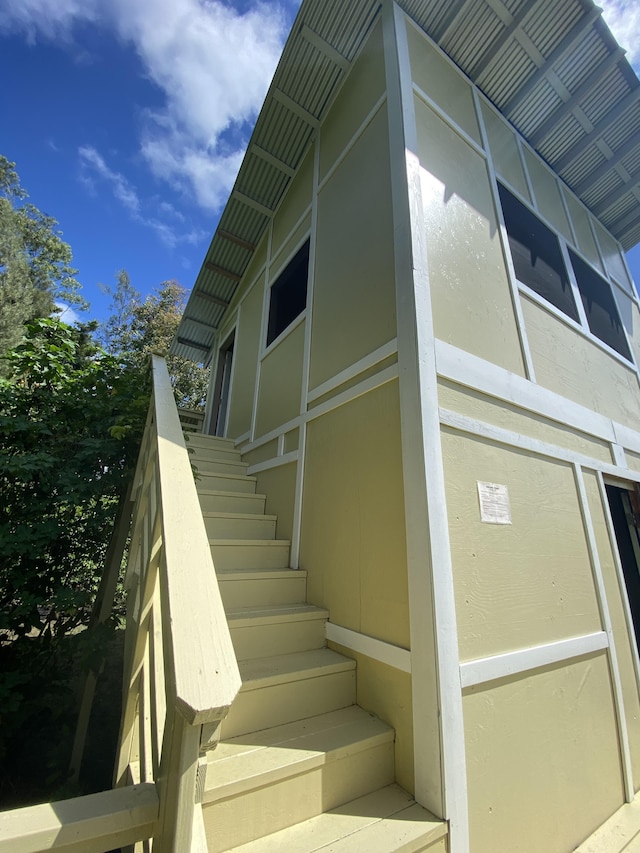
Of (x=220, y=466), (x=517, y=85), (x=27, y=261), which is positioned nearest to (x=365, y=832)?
(x=220, y=466)

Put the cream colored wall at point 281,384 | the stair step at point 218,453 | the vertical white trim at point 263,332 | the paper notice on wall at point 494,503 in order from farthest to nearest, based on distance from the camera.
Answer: the vertical white trim at point 263,332, the stair step at point 218,453, the cream colored wall at point 281,384, the paper notice on wall at point 494,503

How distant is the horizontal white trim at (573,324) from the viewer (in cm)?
269

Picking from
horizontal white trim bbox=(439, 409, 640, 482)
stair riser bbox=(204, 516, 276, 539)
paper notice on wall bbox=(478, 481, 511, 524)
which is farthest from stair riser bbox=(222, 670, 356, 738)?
horizontal white trim bbox=(439, 409, 640, 482)

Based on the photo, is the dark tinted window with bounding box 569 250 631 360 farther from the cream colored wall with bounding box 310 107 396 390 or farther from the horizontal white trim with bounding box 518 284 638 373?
the cream colored wall with bounding box 310 107 396 390

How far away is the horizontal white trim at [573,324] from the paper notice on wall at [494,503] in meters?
1.66

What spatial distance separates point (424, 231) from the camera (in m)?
2.04

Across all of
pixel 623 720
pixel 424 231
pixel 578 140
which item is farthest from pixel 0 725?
pixel 578 140

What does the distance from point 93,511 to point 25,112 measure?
747 centimetres

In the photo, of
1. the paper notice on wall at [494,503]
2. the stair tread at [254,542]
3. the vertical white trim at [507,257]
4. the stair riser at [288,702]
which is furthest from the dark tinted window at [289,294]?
the stair riser at [288,702]

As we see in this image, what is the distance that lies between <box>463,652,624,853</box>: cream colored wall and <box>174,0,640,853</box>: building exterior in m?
0.01

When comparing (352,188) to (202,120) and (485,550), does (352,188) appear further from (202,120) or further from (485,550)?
(202,120)

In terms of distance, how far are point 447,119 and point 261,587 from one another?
11.8ft

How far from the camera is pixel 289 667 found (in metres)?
1.64

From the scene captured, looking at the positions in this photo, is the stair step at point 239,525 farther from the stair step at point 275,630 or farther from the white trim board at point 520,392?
the white trim board at point 520,392
